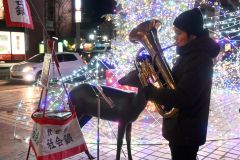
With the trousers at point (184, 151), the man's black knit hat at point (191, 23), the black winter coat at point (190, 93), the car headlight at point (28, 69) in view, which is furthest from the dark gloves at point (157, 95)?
the car headlight at point (28, 69)

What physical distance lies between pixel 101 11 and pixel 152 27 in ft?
127

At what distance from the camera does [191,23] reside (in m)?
2.41

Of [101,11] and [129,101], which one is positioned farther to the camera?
[101,11]

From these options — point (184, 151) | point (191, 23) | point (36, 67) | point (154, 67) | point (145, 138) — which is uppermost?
point (191, 23)

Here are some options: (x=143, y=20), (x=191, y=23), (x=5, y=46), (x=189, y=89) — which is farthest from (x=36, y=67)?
(x=5, y=46)

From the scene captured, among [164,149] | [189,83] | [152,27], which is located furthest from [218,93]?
[189,83]

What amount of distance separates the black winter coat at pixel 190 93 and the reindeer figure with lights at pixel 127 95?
0.22m

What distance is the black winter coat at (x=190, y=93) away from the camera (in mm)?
2309

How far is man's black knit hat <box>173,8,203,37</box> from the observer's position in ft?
7.91

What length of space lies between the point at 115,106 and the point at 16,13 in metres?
1.89

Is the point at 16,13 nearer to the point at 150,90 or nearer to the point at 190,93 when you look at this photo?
the point at 150,90

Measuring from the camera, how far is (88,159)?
4629mm

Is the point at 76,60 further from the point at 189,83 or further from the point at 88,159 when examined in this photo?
the point at 189,83

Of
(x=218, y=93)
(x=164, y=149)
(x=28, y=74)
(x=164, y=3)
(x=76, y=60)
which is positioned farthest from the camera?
(x=76, y=60)
